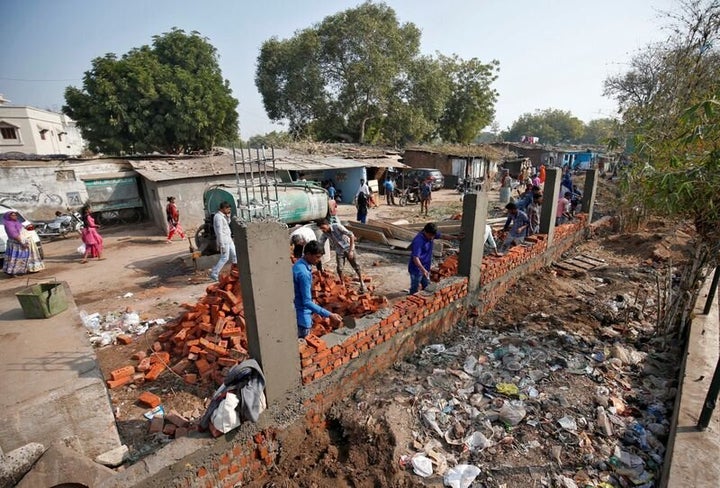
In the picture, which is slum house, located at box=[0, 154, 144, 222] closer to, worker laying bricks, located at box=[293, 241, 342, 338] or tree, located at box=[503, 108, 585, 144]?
worker laying bricks, located at box=[293, 241, 342, 338]

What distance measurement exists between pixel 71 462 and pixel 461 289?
4.52m

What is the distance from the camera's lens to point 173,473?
2521 millimetres

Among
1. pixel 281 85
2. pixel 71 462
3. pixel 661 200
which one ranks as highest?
pixel 281 85

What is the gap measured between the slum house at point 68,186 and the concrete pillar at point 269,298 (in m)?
14.9

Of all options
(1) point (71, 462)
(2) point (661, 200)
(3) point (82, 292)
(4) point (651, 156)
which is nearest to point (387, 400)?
(1) point (71, 462)

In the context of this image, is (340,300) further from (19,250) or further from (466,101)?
(466,101)

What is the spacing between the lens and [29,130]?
27.2 meters

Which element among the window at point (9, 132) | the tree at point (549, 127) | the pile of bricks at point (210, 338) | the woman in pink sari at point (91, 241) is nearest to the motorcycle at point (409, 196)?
the woman in pink sari at point (91, 241)

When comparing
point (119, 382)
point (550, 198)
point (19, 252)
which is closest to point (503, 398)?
point (119, 382)

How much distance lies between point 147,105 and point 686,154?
66.6 ft

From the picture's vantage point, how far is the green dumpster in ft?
13.6

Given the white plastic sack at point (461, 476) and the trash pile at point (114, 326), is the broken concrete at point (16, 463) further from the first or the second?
the trash pile at point (114, 326)

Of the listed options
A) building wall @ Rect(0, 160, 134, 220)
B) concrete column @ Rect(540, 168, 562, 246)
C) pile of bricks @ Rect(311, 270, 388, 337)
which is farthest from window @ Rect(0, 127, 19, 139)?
concrete column @ Rect(540, 168, 562, 246)

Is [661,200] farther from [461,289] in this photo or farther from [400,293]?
[400,293]
